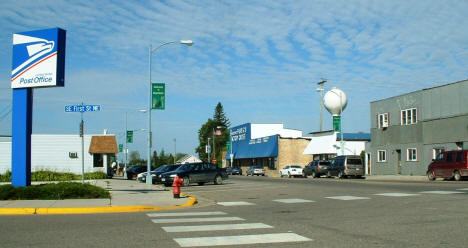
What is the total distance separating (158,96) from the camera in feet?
104

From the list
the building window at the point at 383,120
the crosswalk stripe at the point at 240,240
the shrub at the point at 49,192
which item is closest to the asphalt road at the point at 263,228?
the crosswalk stripe at the point at 240,240

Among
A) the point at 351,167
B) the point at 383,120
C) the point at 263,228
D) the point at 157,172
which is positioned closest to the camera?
the point at 263,228

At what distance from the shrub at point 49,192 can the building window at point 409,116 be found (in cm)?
3403

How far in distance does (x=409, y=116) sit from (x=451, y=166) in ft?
46.2

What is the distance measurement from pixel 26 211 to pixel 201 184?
789 inches

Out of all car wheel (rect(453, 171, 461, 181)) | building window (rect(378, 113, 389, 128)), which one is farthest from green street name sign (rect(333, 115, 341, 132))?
car wheel (rect(453, 171, 461, 181))

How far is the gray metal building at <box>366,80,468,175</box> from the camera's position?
39.4 meters

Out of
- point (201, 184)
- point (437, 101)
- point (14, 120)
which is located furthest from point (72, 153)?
point (437, 101)

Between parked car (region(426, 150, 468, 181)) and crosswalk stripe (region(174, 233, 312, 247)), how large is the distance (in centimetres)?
2531

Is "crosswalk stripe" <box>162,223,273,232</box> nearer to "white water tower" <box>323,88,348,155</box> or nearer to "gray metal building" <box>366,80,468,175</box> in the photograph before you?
"gray metal building" <box>366,80,468,175</box>

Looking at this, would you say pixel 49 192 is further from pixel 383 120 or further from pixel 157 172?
pixel 383 120

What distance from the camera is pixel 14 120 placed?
59.1ft

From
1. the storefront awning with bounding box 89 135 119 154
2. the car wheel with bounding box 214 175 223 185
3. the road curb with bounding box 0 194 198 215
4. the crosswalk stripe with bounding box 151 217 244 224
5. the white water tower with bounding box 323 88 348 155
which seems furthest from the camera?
the white water tower with bounding box 323 88 348 155

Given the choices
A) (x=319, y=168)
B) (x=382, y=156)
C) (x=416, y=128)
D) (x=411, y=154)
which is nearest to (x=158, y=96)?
(x=319, y=168)
